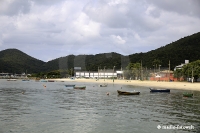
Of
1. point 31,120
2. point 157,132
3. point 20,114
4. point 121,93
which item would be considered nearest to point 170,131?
point 157,132

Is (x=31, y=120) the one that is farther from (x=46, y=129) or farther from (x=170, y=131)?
(x=170, y=131)

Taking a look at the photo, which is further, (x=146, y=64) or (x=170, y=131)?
(x=146, y=64)

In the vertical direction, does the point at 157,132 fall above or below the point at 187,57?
below

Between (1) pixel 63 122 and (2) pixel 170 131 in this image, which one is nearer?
(2) pixel 170 131

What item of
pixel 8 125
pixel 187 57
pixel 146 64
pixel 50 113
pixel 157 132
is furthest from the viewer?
pixel 146 64

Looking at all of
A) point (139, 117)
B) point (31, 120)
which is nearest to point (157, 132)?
point (139, 117)

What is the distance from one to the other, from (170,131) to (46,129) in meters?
10.3

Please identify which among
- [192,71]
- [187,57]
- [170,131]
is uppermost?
[187,57]

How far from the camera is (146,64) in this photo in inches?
7028

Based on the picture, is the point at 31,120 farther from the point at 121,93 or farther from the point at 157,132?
the point at 121,93

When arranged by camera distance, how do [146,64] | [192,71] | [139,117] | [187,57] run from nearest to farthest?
1. [139,117]
2. [192,71]
3. [187,57]
4. [146,64]

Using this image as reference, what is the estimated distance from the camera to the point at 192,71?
89.8 meters

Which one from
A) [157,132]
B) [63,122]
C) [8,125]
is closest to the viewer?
[157,132]

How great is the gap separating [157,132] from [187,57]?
147175mm
